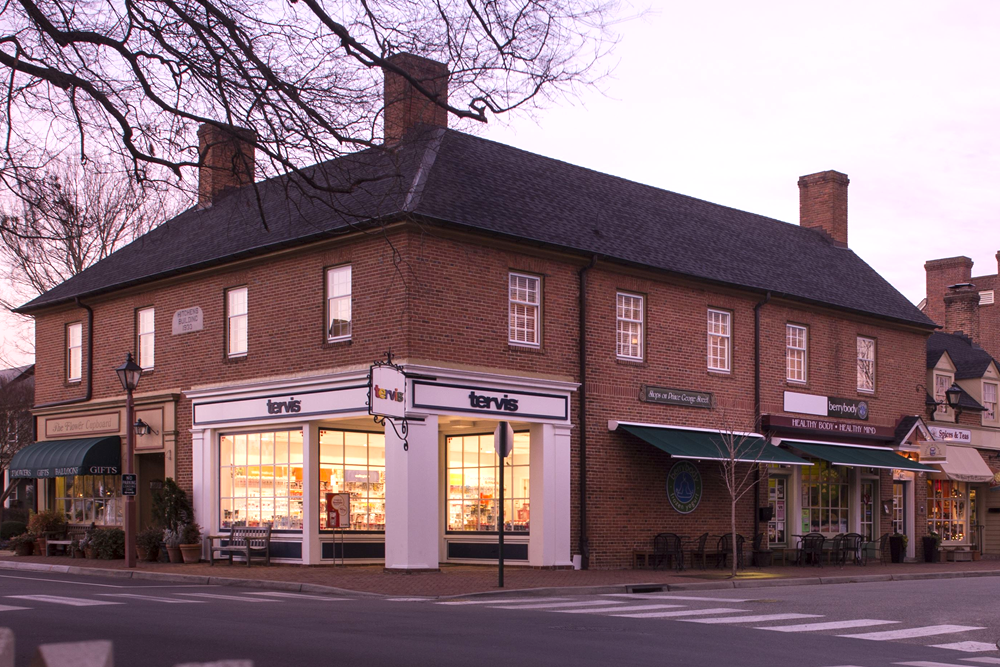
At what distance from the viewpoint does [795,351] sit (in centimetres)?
2908

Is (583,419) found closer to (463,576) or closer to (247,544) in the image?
(463,576)

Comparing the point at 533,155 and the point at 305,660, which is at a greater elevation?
the point at 533,155

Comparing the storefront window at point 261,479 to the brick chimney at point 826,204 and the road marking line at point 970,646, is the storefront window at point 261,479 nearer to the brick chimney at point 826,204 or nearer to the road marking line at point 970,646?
the road marking line at point 970,646

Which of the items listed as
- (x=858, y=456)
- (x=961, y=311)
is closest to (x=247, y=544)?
(x=858, y=456)

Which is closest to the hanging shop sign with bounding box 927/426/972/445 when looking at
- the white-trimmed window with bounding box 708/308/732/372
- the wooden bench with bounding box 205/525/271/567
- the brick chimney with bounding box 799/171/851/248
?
the brick chimney with bounding box 799/171/851/248

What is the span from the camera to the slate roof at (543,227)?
2281 cm

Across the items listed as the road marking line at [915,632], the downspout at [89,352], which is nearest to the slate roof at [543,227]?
the downspout at [89,352]

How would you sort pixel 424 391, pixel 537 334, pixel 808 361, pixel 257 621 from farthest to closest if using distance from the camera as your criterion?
pixel 808 361 → pixel 537 334 → pixel 424 391 → pixel 257 621

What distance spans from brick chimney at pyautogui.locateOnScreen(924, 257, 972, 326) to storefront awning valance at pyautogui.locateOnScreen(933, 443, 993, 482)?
436 inches

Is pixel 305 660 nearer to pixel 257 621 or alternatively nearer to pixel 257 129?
pixel 257 621

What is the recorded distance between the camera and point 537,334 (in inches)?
917

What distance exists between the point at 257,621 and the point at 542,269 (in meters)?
12.5

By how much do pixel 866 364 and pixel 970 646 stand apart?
796 inches

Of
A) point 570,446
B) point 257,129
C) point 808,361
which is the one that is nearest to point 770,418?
point 808,361
